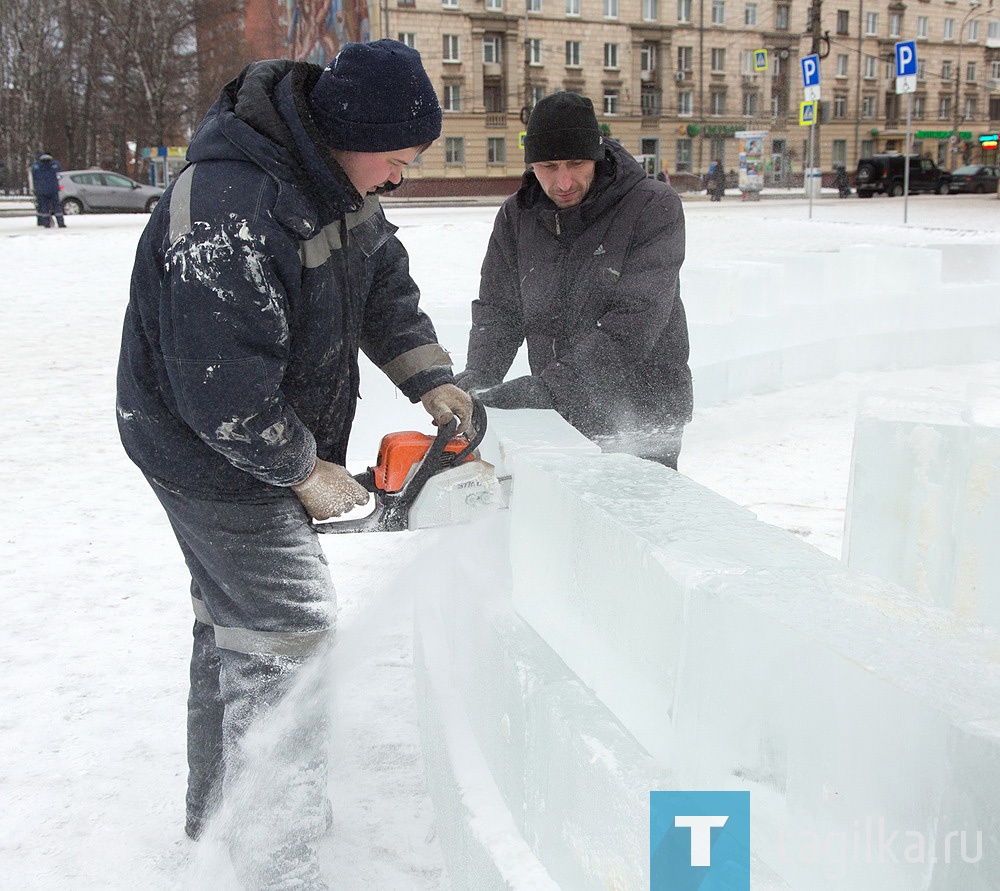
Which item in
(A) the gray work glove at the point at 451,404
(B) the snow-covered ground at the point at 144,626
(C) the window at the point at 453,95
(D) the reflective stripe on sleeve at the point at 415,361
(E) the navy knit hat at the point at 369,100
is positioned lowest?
(B) the snow-covered ground at the point at 144,626

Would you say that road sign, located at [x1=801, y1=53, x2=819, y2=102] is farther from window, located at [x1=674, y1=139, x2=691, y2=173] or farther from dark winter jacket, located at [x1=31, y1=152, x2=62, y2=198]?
window, located at [x1=674, y1=139, x2=691, y2=173]

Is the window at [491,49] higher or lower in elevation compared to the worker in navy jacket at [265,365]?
higher

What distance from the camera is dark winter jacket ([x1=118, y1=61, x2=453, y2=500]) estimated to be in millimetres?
1596

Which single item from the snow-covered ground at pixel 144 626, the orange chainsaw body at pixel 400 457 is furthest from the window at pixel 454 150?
the orange chainsaw body at pixel 400 457

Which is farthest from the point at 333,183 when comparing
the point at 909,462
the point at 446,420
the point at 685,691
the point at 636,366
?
the point at 909,462

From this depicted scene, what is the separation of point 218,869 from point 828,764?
1.48 metres

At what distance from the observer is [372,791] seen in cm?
227

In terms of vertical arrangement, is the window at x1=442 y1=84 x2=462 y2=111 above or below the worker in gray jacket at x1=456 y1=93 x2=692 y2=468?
above

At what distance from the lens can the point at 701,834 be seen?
118 cm

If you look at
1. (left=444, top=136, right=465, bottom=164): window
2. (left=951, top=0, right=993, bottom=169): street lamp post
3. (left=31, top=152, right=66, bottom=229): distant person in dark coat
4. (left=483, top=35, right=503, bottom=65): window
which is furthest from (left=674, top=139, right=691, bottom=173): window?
(left=31, top=152, right=66, bottom=229): distant person in dark coat

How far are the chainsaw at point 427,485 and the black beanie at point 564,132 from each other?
0.96 m

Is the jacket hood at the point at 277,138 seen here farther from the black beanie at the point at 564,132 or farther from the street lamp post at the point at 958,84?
the street lamp post at the point at 958,84

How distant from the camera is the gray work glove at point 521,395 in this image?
2643 mm

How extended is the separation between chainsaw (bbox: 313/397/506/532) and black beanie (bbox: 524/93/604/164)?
96 centimetres
